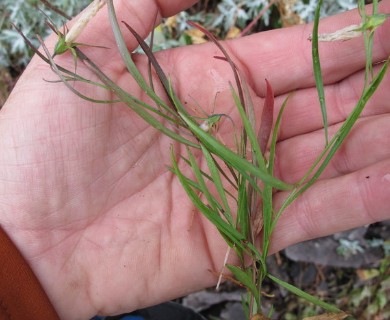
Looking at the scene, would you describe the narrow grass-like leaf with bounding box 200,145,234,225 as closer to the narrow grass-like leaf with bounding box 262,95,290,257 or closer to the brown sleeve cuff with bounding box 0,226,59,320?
the narrow grass-like leaf with bounding box 262,95,290,257

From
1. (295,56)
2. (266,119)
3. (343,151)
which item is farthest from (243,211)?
(295,56)

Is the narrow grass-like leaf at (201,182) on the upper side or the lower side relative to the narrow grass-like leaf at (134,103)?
lower

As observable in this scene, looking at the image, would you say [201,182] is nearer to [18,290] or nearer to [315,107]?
[315,107]

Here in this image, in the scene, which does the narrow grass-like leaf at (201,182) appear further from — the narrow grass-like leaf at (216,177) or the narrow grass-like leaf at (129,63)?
the narrow grass-like leaf at (129,63)

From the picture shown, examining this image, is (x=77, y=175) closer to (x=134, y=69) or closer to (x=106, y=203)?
(x=106, y=203)

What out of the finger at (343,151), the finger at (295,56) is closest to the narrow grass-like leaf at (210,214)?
the finger at (343,151)

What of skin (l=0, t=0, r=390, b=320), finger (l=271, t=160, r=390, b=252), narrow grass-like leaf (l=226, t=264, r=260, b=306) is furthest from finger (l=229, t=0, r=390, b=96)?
narrow grass-like leaf (l=226, t=264, r=260, b=306)
